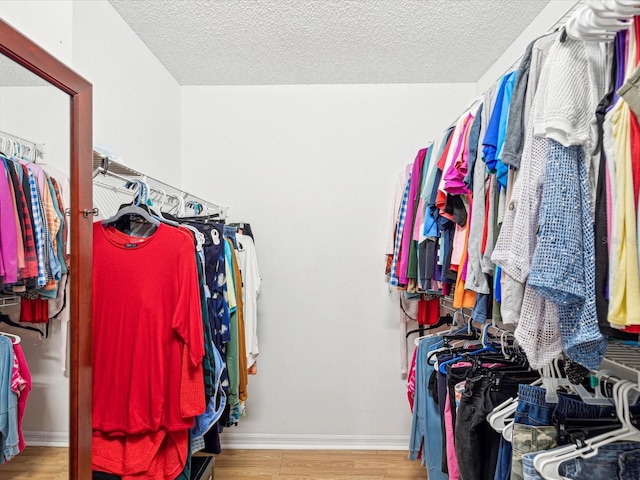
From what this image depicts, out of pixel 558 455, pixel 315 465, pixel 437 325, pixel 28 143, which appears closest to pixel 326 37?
pixel 28 143

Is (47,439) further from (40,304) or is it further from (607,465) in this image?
(607,465)

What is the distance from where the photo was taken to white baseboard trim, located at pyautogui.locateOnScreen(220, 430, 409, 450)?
3002 millimetres

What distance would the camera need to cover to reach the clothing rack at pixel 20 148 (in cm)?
98

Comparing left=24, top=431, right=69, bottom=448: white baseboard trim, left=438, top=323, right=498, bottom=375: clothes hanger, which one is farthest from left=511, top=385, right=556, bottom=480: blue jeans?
left=24, top=431, right=69, bottom=448: white baseboard trim

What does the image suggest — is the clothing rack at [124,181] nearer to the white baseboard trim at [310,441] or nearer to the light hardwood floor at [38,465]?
the light hardwood floor at [38,465]

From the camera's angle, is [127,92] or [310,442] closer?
[127,92]

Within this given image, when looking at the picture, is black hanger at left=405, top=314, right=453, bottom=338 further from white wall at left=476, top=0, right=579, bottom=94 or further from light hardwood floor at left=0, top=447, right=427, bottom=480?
white wall at left=476, top=0, right=579, bottom=94

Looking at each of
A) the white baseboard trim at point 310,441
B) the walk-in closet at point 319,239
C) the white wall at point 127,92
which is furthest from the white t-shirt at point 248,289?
the white baseboard trim at point 310,441

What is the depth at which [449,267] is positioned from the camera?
63.5 inches

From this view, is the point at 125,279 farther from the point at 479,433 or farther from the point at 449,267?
the point at 479,433

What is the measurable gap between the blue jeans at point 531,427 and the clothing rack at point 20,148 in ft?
4.77

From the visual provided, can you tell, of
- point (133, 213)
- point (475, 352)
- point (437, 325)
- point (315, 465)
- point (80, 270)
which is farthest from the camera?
point (437, 325)

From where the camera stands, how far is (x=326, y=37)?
246 cm

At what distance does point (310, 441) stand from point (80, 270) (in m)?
2.27
